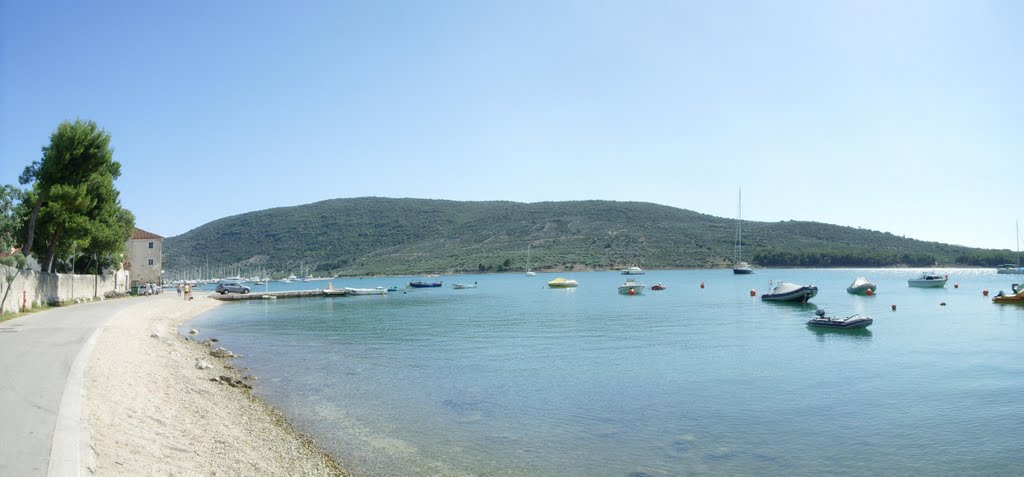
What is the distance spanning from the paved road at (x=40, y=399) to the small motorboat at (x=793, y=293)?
47516mm

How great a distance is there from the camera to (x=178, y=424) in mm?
10836

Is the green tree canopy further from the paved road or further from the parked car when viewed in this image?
the parked car

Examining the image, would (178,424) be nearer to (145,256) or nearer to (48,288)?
(48,288)

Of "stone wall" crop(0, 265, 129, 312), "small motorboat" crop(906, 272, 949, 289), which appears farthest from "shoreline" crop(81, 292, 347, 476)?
"small motorboat" crop(906, 272, 949, 289)

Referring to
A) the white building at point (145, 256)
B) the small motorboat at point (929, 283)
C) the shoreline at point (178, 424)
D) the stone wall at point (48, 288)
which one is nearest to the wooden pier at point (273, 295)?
the white building at point (145, 256)

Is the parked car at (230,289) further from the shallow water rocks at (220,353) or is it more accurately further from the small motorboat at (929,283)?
the small motorboat at (929,283)

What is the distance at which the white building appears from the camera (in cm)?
7119

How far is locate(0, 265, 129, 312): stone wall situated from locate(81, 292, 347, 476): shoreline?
39.4 ft

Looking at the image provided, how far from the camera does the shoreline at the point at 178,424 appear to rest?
839 cm

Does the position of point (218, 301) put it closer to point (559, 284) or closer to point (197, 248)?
point (559, 284)

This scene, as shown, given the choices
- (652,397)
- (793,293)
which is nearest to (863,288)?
(793,293)

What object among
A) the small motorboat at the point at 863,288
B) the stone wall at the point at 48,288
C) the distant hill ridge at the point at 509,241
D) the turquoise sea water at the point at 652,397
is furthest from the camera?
the distant hill ridge at the point at 509,241

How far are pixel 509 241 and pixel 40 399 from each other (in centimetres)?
13271

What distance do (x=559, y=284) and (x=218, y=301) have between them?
40919 mm
